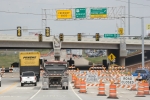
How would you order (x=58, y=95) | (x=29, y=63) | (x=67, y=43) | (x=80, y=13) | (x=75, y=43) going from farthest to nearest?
(x=75, y=43)
(x=67, y=43)
(x=80, y=13)
(x=29, y=63)
(x=58, y=95)

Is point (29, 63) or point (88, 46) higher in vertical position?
point (88, 46)

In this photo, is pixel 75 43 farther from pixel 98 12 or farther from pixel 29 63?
pixel 29 63

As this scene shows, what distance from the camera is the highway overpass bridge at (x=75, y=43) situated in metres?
88.1

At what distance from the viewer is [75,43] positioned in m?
94.2

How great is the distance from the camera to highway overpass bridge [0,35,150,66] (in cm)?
8812

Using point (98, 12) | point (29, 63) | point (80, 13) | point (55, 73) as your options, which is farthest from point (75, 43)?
point (55, 73)

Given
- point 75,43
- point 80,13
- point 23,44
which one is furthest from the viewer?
point 75,43

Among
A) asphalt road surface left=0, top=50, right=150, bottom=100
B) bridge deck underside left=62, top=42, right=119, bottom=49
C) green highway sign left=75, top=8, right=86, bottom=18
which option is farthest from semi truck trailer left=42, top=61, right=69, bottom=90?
bridge deck underside left=62, top=42, right=119, bottom=49

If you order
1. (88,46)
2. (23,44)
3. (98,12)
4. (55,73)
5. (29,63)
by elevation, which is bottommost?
(55,73)

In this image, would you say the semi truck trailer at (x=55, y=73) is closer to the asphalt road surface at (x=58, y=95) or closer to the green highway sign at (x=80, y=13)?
the asphalt road surface at (x=58, y=95)

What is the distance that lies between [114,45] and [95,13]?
2268 cm

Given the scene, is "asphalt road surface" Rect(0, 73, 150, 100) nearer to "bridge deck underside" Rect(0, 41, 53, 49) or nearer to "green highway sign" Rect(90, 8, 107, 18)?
"green highway sign" Rect(90, 8, 107, 18)

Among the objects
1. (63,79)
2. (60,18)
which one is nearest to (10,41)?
(60,18)

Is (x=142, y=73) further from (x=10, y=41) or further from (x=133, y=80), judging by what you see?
(x=10, y=41)
